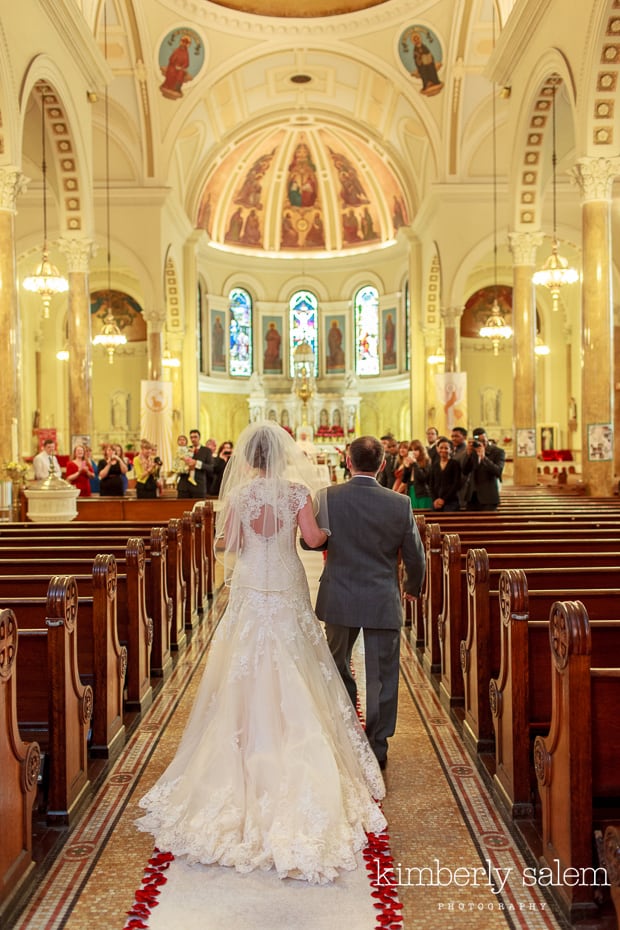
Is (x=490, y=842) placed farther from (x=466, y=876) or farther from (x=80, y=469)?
A: (x=80, y=469)

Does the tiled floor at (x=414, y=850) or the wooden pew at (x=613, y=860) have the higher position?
the wooden pew at (x=613, y=860)

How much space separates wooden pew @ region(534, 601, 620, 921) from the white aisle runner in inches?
24.2

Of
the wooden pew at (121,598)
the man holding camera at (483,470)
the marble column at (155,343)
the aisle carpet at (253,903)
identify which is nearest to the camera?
the aisle carpet at (253,903)

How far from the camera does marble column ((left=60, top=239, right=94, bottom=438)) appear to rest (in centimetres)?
1467

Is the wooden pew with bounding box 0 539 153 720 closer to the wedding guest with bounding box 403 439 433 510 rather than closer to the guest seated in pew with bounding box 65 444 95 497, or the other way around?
Answer: the wedding guest with bounding box 403 439 433 510

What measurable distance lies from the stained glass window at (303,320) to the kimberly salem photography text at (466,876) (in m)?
29.3

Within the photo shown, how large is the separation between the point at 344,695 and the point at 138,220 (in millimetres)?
18340

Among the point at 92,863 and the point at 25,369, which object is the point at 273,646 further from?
the point at 25,369

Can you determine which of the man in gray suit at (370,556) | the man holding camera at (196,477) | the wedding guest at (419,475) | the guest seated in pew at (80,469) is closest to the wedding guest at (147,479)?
the man holding camera at (196,477)

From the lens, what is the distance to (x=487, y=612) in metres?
4.45

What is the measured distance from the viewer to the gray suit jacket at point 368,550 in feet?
13.2

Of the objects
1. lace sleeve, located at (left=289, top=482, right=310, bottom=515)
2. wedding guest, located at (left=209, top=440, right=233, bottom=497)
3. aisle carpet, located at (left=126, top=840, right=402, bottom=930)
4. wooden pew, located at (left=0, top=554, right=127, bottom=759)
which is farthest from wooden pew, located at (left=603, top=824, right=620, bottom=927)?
wedding guest, located at (left=209, top=440, right=233, bottom=497)

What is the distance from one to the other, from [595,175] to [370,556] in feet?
29.8

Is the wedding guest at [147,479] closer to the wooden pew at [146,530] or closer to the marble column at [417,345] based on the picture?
the wooden pew at [146,530]
